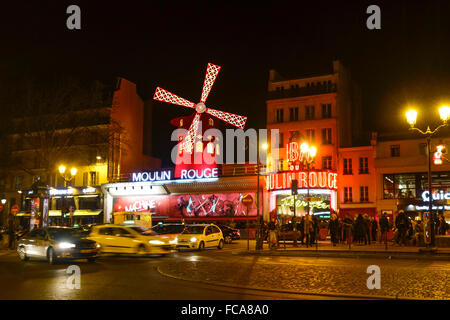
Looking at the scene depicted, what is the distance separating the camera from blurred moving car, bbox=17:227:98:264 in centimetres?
1736

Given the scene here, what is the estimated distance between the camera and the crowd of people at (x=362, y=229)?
80.8 ft

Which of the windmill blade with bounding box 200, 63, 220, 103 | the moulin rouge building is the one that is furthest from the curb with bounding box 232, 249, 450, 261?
the windmill blade with bounding box 200, 63, 220, 103

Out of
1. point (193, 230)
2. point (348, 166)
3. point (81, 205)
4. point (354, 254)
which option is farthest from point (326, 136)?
point (81, 205)

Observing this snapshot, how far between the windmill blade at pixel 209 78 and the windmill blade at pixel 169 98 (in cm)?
133

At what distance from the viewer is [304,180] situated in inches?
1516

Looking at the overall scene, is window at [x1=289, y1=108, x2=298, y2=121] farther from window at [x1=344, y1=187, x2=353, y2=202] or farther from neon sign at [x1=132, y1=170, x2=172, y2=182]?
neon sign at [x1=132, y1=170, x2=172, y2=182]

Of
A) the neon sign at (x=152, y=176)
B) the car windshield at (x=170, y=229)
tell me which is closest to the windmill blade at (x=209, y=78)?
the neon sign at (x=152, y=176)

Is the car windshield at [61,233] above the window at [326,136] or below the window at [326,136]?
below

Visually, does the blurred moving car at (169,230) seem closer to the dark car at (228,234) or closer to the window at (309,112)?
the dark car at (228,234)

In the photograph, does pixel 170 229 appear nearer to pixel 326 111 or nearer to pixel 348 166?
pixel 348 166

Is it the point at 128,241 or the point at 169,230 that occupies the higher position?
the point at 169,230

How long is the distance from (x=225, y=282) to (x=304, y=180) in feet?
89.8

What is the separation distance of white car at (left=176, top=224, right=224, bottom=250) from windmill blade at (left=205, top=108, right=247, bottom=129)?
65.5 feet

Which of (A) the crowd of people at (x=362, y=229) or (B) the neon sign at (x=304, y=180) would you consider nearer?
(A) the crowd of people at (x=362, y=229)
